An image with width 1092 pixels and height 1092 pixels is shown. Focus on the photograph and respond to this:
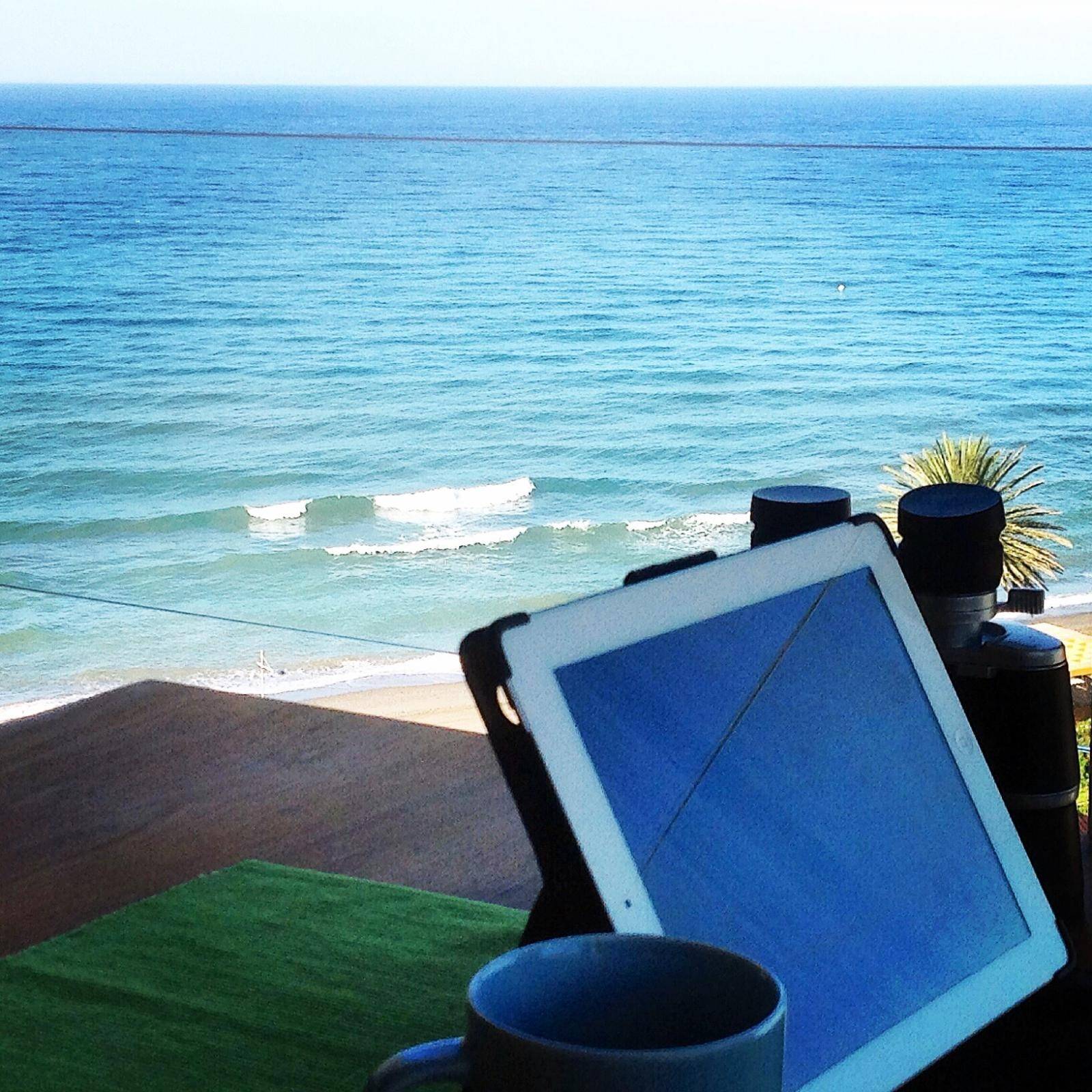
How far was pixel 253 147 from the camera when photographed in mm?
26906

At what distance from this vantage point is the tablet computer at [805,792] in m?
0.34

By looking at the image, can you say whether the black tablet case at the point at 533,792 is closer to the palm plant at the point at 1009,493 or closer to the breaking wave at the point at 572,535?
the palm plant at the point at 1009,493

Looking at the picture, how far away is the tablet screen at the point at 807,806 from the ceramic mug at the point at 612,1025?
89mm

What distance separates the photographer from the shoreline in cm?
89

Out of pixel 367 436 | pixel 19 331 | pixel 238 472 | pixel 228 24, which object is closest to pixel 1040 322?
pixel 367 436

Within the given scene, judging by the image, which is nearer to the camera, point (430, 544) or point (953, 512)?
point (953, 512)

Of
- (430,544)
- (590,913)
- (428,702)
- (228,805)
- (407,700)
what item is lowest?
(430,544)

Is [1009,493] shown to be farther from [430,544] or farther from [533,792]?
[533,792]

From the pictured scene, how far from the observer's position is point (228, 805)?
2.40 ft

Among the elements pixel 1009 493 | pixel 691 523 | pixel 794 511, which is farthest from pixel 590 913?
pixel 691 523

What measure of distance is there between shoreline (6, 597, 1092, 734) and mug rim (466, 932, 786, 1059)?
85mm

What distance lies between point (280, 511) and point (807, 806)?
12223 millimetres

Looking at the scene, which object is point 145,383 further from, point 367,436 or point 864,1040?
point 864,1040

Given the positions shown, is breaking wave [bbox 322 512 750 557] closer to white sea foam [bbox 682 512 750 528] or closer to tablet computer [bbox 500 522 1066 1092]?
white sea foam [bbox 682 512 750 528]
